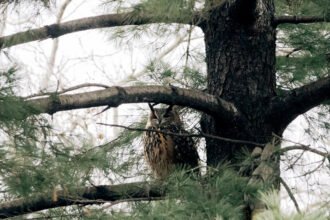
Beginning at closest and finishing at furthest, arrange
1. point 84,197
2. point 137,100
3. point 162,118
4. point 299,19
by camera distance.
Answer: point 137,100
point 84,197
point 299,19
point 162,118

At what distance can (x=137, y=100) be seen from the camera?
8.34 feet

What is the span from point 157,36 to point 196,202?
1.56 m

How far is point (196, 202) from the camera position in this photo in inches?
73.4

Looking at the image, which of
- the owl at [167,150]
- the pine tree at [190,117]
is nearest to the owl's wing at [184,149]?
the owl at [167,150]

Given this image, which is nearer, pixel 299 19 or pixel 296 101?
pixel 296 101

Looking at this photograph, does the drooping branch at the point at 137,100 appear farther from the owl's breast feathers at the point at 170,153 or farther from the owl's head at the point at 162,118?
the owl's head at the point at 162,118

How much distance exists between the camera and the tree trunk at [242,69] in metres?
3.15

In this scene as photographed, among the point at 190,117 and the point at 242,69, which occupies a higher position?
the point at 242,69

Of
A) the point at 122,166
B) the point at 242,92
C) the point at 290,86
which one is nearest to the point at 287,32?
the point at 290,86

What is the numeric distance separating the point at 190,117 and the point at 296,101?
114 cm

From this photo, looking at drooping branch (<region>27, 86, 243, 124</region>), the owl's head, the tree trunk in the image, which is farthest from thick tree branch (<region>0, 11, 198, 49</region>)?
the owl's head

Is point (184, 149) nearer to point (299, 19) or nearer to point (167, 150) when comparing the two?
point (167, 150)

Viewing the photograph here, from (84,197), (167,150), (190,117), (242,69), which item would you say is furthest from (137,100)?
(190,117)

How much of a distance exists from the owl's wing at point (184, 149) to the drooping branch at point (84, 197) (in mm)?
953
